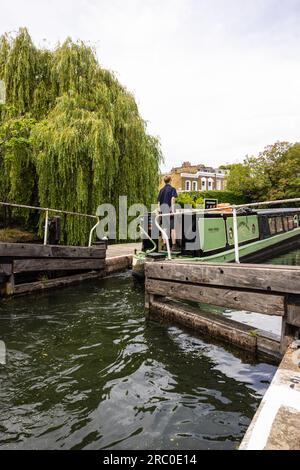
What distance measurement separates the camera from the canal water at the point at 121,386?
282cm

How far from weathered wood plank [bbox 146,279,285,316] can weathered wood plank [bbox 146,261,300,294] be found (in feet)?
0.31

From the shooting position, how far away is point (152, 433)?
9.36 ft

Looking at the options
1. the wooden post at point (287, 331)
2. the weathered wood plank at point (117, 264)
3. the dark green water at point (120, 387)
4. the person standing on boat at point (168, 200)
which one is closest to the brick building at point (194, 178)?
the weathered wood plank at point (117, 264)

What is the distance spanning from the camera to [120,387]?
361 cm

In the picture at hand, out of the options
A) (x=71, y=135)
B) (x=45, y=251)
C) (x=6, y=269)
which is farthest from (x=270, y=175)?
(x=6, y=269)

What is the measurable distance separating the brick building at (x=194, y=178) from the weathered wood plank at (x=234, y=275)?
146 ft

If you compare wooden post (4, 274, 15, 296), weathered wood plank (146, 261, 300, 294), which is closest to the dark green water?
weathered wood plank (146, 261, 300, 294)

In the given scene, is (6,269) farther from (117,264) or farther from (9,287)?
(117,264)

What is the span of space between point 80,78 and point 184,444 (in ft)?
41.9

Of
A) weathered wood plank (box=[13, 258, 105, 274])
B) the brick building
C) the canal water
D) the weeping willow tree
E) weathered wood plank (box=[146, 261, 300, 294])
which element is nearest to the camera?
the canal water

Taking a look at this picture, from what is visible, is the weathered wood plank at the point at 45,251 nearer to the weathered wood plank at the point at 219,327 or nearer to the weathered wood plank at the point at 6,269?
the weathered wood plank at the point at 6,269

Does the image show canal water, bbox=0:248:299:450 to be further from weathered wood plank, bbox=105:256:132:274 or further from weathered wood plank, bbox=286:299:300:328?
weathered wood plank, bbox=105:256:132:274

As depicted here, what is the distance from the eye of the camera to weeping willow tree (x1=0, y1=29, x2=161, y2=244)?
11312 mm
